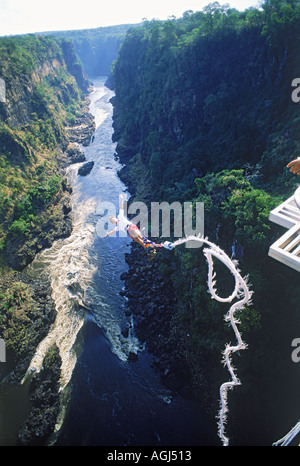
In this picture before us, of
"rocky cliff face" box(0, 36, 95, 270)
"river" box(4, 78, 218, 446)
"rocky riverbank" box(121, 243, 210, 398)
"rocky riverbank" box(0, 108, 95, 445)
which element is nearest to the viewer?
"river" box(4, 78, 218, 446)

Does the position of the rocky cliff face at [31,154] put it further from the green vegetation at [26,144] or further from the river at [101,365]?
the river at [101,365]

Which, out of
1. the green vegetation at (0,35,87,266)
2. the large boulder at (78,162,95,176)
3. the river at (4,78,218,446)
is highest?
the green vegetation at (0,35,87,266)

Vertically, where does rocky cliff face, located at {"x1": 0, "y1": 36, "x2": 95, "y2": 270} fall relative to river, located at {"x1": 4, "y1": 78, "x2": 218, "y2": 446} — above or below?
above

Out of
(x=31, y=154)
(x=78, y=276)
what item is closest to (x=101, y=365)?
(x=78, y=276)

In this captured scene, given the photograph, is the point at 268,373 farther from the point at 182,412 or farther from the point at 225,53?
the point at 225,53

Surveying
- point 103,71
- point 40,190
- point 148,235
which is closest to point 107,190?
point 40,190

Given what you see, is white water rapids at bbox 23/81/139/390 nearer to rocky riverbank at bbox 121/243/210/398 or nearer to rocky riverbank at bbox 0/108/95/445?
rocky riverbank at bbox 0/108/95/445

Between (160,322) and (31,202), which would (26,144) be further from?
(160,322)

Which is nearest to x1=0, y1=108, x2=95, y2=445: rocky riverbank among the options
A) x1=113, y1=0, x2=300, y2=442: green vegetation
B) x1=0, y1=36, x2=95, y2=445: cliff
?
x1=0, y1=36, x2=95, y2=445: cliff

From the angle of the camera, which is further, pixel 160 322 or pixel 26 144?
pixel 26 144
